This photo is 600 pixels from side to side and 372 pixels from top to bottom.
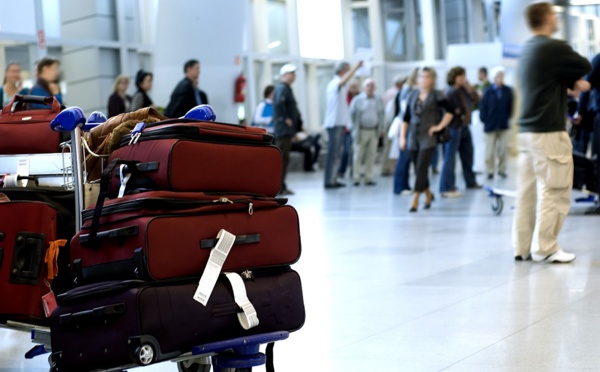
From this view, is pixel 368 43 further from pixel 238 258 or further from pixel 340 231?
pixel 238 258

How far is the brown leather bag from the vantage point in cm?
395

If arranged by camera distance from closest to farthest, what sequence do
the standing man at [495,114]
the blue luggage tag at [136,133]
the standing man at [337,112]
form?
the blue luggage tag at [136,133]
the standing man at [495,114]
the standing man at [337,112]

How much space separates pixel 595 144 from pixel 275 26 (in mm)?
16516

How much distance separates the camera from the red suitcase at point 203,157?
137 inches

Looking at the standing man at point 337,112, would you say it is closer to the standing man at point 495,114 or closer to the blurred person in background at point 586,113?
the standing man at point 495,114

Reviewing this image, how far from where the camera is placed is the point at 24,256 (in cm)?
399

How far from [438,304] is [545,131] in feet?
6.00

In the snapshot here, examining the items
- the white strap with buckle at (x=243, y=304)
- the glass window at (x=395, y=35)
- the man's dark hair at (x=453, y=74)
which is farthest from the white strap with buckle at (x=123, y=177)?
the glass window at (x=395, y=35)

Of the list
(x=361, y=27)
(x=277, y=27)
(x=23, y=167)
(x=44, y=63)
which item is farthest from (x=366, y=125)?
(x=361, y=27)

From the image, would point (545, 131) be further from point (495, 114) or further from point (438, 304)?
point (495, 114)

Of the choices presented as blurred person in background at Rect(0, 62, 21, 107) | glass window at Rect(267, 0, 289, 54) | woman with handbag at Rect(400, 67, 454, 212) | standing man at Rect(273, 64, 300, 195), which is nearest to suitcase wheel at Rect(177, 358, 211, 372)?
blurred person in background at Rect(0, 62, 21, 107)

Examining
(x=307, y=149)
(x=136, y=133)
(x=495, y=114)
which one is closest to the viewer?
(x=136, y=133)

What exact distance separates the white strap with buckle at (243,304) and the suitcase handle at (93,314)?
1.23ft

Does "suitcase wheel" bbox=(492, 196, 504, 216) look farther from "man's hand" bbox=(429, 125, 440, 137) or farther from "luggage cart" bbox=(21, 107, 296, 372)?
"luggage cart" bbox=(21, 107, 296, 372)
